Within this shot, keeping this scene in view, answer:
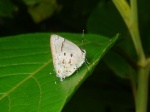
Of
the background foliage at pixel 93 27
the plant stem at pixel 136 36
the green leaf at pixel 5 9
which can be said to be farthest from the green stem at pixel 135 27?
the green leaf at pixel 5 9

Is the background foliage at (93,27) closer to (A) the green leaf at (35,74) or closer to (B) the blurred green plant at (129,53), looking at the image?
(B) the blurred green plant at (129,53)

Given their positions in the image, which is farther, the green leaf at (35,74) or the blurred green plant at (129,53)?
the blurred green plant at (129,53)

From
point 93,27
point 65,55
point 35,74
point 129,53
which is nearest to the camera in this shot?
point 35,74

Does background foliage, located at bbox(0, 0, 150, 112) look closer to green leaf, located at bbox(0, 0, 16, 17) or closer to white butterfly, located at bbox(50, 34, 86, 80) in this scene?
green leaf, located at bbox(0, 0, 16, 17)

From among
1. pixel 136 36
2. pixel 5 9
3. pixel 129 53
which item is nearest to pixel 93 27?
pixel 129 53

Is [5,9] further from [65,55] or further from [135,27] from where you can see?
[135,27]

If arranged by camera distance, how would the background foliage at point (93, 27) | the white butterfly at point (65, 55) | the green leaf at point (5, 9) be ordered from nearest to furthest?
the white butterfly at point (65, 55) → the background foliage at point (93, 27) → the green leaf at point (5, 9)
